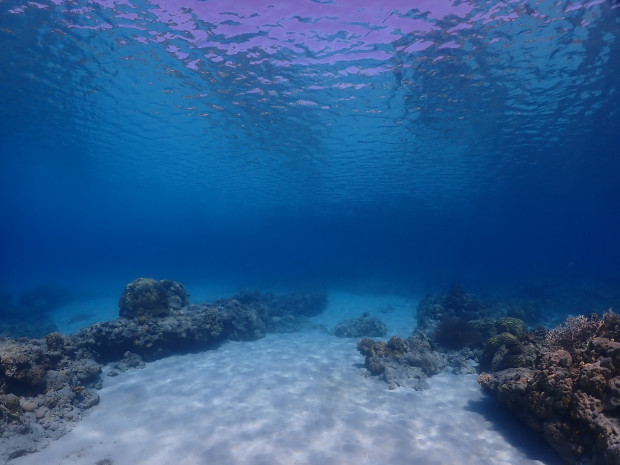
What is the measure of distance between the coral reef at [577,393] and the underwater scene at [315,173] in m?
0.03

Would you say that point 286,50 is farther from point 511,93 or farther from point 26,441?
point 26,441

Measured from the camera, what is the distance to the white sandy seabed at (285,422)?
5.59 m

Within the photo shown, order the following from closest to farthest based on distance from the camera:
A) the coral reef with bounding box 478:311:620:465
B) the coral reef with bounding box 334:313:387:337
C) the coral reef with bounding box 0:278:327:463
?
the coral reef with bounding box 478:311:620:465 < the coral reef with bounding box 0:278:327:463 < the coral reef with bounding box 334:313:387:337

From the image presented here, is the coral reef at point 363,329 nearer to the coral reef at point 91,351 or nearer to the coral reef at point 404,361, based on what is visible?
the coral reef at point 91,351

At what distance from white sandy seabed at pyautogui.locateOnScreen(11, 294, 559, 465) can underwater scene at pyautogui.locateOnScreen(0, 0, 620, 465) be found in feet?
0.18

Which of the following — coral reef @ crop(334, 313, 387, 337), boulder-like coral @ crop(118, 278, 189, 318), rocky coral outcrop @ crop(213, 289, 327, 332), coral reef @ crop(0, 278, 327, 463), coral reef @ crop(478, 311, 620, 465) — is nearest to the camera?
coral reef @ crop(478, 311, 620, 465)

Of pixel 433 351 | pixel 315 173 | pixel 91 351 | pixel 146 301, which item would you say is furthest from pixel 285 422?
pixel 315 173

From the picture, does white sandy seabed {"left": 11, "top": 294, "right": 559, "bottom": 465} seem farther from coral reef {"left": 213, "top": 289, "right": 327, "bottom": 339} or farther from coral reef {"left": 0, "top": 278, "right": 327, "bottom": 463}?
coral reef {"left": 213, "top": 289, "right": 327, "bottom": 339}

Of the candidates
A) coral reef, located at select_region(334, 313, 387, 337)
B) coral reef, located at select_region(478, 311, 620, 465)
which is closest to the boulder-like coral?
coral reef, located at select_region(334, 313, 387, 337)

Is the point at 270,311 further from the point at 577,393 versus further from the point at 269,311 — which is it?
the point at 577,393

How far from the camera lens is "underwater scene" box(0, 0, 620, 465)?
19.5ft

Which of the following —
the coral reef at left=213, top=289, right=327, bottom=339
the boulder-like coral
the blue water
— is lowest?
the coral reef at left=213, top=289, right=327, bottom=339

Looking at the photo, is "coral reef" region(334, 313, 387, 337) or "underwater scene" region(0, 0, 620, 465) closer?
"underwater scene" region(0, 0, 620, 465)

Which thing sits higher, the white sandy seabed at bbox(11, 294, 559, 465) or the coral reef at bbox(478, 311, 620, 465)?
the coral reef at bbox(478, 311, 620, 465)
